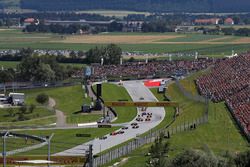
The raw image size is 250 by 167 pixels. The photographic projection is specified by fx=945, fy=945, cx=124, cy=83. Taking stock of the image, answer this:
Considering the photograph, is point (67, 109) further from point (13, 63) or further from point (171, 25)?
point (171, 25)

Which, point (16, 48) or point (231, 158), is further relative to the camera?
point (16, 48)

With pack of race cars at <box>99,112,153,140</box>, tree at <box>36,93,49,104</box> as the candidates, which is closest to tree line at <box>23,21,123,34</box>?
tree at <box>36,93,49,104</box>

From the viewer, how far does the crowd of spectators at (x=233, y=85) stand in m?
47.0

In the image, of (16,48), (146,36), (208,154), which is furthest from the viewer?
(146,36)

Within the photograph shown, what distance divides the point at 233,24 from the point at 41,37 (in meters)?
39.3

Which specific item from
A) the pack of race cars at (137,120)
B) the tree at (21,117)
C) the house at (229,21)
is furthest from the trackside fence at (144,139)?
the house at (229,21)

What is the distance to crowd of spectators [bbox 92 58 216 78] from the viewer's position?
3066 inches

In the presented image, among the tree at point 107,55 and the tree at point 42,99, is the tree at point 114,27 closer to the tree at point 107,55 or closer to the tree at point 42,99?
the tree at point 107,55

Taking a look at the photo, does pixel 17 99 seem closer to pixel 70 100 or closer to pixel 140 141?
pixel 70 100

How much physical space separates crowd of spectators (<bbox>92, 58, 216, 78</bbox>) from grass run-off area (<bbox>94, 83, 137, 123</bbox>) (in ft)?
28.5

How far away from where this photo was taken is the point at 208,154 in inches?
1196

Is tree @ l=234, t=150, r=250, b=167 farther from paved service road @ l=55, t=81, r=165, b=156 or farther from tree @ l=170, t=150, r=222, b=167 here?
paved service road @ l=55, t=81, r=165, b=156

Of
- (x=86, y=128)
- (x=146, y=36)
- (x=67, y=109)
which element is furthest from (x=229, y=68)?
(x=146, y=36)

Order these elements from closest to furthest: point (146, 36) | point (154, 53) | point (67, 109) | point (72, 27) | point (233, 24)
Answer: point (67, 109)
point (154, 53)
point (146, 36)
point (72, 27)
point (233, 24)
